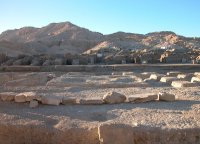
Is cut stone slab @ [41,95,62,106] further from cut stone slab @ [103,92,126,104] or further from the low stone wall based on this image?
the low stone wall

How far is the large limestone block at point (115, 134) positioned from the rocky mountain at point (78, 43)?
28.6m

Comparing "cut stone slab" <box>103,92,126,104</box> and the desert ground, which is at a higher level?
"cut stone slab" <box>103,92,126,104</box>

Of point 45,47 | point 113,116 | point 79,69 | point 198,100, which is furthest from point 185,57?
point 45,47

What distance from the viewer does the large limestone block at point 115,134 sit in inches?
205

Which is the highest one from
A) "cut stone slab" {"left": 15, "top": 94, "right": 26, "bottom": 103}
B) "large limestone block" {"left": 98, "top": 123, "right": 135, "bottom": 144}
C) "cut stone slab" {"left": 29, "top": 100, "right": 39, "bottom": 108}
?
"cut stone slab" {"left": 15, "top": 94, "right": 26, "bottom": 103}

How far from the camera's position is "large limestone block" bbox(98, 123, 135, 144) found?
521cm

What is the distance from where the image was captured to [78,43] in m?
53.7

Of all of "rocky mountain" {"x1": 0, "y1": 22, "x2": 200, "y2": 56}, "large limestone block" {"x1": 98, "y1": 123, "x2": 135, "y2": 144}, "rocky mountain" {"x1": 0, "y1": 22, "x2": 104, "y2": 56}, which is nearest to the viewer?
"large limestone block" {"x1": 98, "y1": 123, "x2": 135, "y2": 144}

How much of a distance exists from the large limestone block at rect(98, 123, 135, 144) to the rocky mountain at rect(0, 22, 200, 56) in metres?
28.6

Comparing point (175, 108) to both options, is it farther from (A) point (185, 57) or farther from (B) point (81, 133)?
(A) point (185, 57)

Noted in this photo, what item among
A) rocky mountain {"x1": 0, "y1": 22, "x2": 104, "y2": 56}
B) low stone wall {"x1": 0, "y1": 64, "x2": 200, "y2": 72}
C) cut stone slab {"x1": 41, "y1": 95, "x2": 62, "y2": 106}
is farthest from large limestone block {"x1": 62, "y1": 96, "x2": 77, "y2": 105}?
rocky mountain {"x1": 0, "y1": 22, "x2": 104, "y2": 56}

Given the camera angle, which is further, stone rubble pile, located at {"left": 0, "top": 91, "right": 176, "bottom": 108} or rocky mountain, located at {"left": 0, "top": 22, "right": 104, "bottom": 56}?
rocky mountain, located at {"left": 0, "top": 22, "right": 104, "bottom": 56}

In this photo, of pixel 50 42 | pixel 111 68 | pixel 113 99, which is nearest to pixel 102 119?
pixel 113 99

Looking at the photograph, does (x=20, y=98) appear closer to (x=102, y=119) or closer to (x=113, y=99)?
(x=113, y=99)
